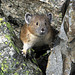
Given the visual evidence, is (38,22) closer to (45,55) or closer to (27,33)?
(27,33)

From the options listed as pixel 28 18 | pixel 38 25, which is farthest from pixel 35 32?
pixel 28 18

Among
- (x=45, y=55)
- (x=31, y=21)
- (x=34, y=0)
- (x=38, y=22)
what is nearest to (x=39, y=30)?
(x=38, y=22)

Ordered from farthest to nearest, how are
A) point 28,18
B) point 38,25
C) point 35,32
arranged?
point 28,18, point 35,32, point 38,25

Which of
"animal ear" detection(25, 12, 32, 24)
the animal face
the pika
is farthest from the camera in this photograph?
"animal ear" detection(25, 12, 32, 24)

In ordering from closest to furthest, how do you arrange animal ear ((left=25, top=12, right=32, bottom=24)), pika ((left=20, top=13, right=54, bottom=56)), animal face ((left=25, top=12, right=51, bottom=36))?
animal face ((left=25, top=12, right=51, bottom=36)) < pika ((left=20, top=13, right=54, bottom=56)) < animal ear ((left=25, top=12, right=32, bottom=24))

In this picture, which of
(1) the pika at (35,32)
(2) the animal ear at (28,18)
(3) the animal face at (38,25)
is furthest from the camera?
(2) the animal ear at (28,18)

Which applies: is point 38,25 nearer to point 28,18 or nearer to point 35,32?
point 35,32

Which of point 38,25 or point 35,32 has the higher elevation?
point 38,25

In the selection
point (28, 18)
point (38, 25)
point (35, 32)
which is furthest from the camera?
point (28, 18)
